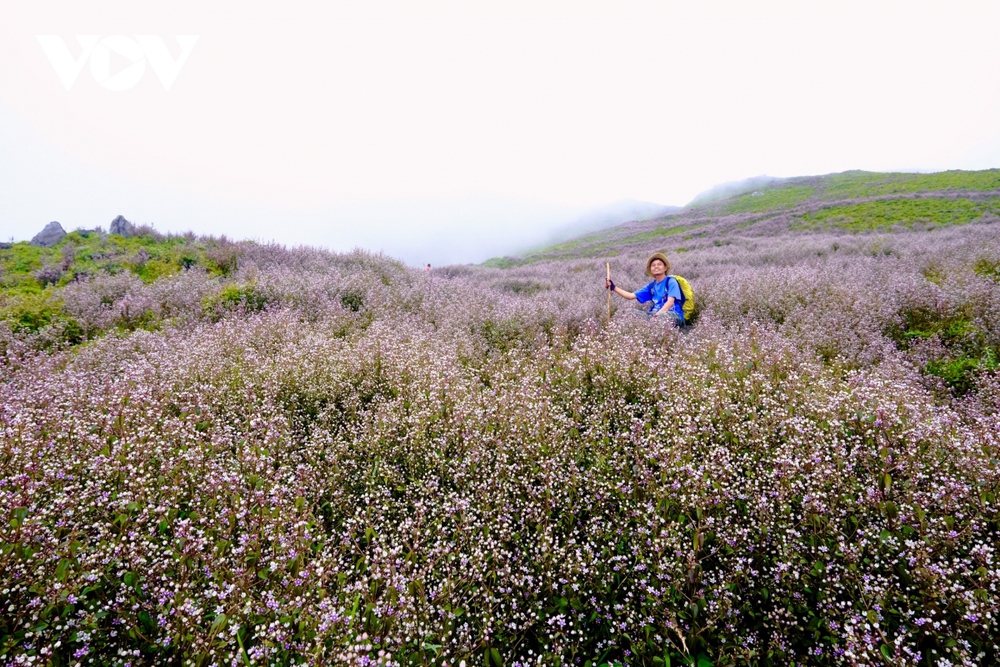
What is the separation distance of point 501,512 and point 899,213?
1245 inches

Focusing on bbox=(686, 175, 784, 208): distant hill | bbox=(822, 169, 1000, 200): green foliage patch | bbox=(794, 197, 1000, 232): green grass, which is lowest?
bbox=(794, 197, 1000, 232): green grass

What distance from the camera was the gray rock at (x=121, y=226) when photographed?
50.2ft

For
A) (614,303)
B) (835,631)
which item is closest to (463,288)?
(614,303)

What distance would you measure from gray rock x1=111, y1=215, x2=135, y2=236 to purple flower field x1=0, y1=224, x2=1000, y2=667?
Answer: 42.5ft

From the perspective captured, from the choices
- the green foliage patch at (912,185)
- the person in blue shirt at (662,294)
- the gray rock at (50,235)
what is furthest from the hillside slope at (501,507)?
the green foliage patch at (912,185)

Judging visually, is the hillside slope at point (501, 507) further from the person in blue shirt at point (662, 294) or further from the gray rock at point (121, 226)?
the gray rock at point (121, 226)

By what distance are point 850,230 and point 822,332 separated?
20587mm

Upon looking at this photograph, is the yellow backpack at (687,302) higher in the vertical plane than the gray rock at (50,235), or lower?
lower

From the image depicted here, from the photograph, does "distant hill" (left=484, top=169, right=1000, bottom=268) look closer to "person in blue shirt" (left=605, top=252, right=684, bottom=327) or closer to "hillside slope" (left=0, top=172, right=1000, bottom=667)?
"person in blue shirt" (left=605, top=252, right=684, bottom=327)

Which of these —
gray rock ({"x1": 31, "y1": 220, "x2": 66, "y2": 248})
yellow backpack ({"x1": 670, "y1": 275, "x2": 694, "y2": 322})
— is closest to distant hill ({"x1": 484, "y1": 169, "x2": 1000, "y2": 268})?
yellow backpack ({"x1": 670, "y1": 275, "x2": 694, "y2": 322})

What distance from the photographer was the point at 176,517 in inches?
113

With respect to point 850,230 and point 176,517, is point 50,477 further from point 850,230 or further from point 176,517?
point 850,230

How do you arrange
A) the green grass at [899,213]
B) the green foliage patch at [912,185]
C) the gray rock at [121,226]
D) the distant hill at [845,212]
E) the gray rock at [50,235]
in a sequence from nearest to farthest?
the gray rock at [50,235]
the gray rock at [121,226]
the green grass at [899,213]
the distant hill at [845,212]
the green foliage patch at [912,185]

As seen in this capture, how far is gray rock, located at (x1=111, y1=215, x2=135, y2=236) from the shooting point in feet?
50.2
